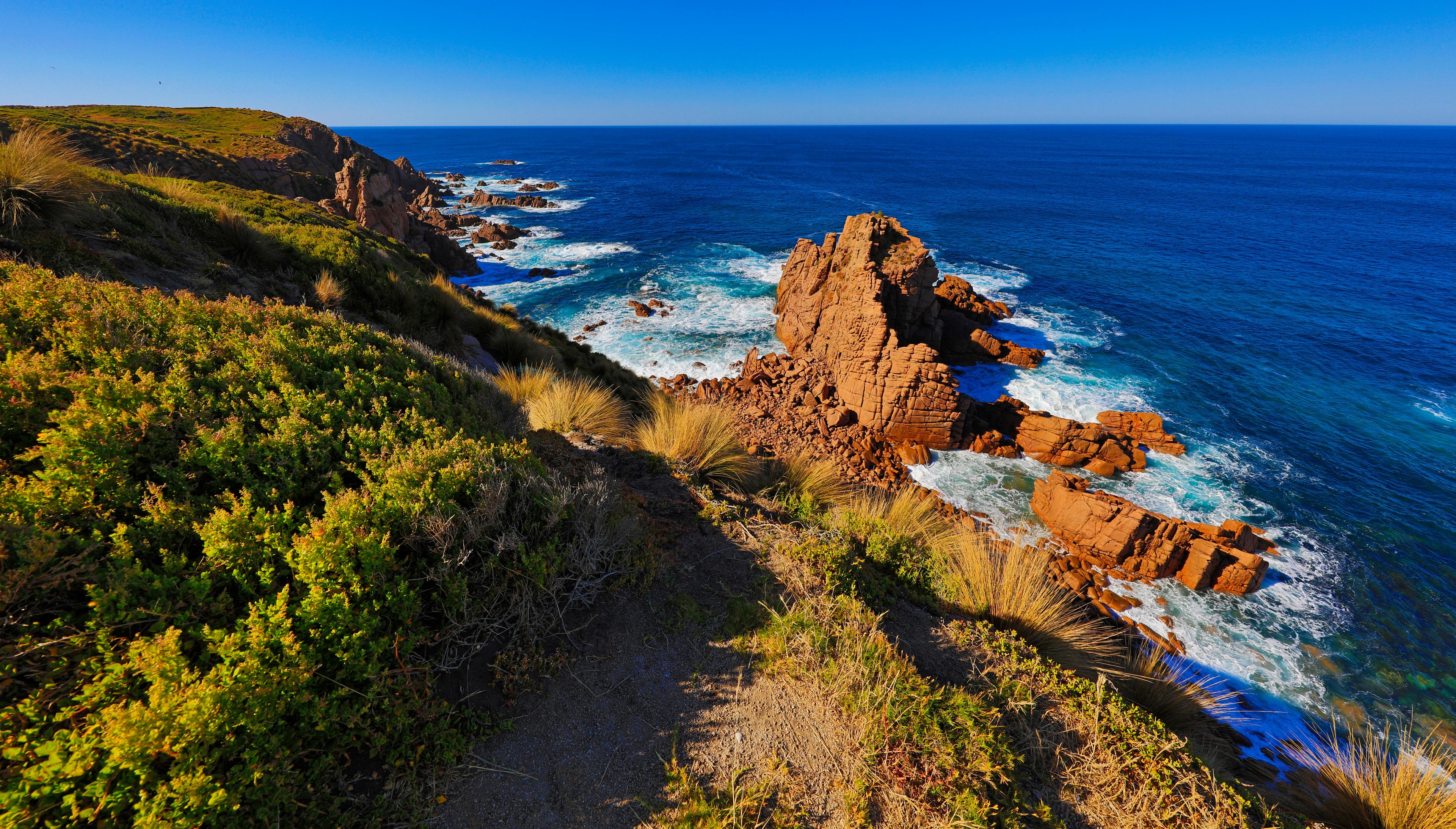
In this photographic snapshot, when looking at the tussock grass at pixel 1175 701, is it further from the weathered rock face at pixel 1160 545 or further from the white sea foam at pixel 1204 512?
the weathered rock face at pixel 1160 545

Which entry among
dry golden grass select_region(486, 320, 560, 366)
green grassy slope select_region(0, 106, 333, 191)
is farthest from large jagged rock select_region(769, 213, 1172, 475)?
green grassy slope select_region(0, 106, 333, 191)

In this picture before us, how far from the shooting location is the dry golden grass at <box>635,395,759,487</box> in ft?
25.0

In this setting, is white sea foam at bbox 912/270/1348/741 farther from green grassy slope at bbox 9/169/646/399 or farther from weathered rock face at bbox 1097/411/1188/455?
green grassy slope at bbox 9/169/646/399

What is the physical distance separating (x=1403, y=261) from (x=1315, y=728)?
176ft

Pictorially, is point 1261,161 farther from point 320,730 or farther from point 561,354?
point 320,730

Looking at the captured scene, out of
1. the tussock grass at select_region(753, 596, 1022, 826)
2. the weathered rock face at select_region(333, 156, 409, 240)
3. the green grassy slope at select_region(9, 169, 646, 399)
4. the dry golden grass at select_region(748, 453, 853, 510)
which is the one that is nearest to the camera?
the tussock grass at select_region(753, 596, 1022, 826)

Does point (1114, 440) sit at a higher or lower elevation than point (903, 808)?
lower

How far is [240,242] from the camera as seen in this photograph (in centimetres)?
997

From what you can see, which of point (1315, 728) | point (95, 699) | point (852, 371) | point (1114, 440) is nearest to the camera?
point (95, 699)

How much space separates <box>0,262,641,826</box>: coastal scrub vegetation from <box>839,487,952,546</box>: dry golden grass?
3.97 m

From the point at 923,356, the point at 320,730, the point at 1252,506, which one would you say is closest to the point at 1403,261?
the point at 1252,506

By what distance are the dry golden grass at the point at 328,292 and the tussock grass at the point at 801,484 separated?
8979mm

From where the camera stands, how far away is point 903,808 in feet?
10.9

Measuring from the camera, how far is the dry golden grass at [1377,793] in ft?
14.0
